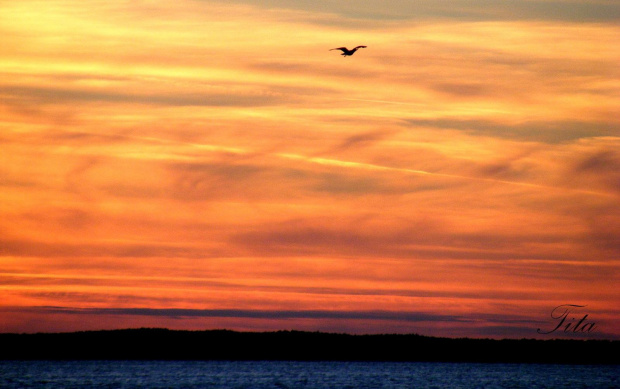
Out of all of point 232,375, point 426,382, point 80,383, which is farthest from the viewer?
point 232,375

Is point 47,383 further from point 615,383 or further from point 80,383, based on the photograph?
point 615,383

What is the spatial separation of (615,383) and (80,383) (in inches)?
3218

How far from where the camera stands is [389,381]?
134 meters

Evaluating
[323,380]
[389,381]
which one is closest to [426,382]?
[389,381]

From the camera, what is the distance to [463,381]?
139875 millimetres

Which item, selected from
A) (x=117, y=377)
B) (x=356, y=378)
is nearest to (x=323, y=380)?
(x=356, y=378)

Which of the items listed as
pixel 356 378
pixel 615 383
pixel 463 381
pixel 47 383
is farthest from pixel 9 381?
pixel 615 383

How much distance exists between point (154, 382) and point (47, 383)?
1437 cm

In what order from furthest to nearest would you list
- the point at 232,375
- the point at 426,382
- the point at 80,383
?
the point at 232,375, the point at 426,382, the point at 80,383

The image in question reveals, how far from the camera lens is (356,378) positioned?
140 metres

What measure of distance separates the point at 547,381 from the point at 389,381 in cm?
2673

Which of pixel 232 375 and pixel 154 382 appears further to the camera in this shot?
pixel 232 375

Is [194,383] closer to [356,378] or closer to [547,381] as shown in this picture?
[356,378]

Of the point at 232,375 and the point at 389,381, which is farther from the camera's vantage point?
the point at 232,375
